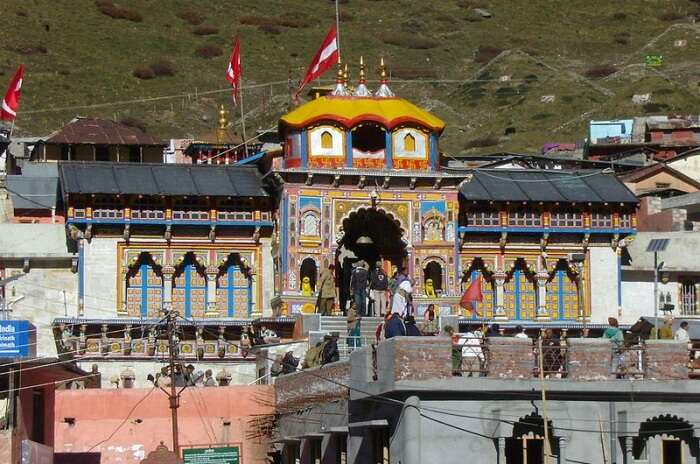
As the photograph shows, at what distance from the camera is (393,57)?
159500mm

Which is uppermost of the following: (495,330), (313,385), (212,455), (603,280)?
(603,280)

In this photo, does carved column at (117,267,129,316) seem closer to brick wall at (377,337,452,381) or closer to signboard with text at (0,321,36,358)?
signboard with text at (0,321,36,358)

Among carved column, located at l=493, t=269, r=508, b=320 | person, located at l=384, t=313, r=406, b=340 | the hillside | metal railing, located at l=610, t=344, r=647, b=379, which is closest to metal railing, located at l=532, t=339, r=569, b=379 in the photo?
metal railing, located at l=610, t=344, r=647, b=379

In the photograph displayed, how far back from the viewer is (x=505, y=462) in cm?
3888

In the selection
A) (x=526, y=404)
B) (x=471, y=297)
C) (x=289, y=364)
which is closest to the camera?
(x=526, y=404)

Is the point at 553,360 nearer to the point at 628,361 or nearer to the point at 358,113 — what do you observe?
the point at 628,361

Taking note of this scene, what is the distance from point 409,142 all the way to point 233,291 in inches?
283

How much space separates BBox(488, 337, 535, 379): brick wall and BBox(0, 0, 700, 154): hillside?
85.9m

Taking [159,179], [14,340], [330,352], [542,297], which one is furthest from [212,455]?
[542,297]

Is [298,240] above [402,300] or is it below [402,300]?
above

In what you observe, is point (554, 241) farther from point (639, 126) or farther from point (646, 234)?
point (639, 126)

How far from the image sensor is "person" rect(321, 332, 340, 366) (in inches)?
1903

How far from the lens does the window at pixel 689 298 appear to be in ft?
226

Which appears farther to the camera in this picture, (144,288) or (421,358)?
(144,288)
